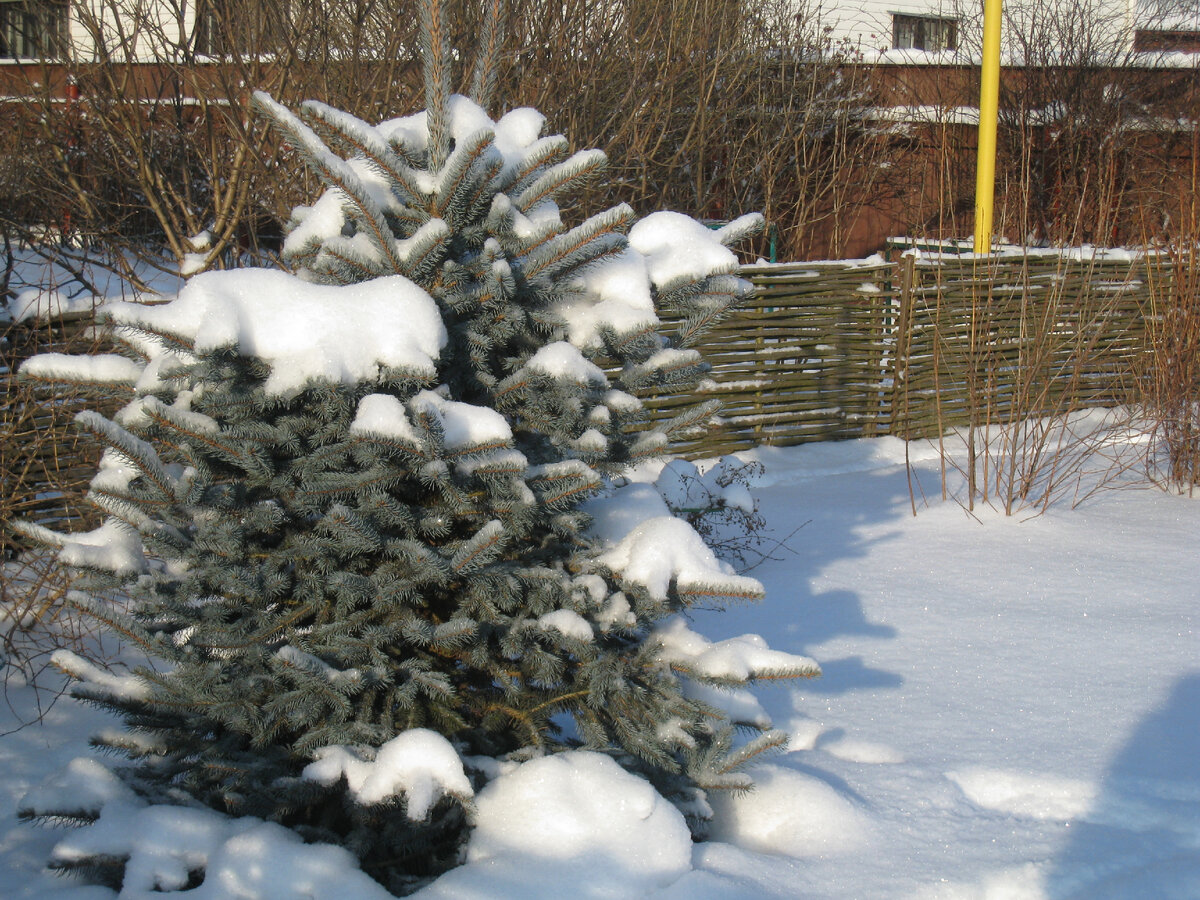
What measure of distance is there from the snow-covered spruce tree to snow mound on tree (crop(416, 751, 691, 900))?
3.5 inches

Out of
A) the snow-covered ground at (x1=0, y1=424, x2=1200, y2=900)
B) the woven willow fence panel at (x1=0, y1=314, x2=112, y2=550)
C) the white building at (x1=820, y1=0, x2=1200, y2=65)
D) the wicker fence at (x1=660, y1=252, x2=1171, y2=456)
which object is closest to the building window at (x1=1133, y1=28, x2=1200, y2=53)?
the white building at (x1=820, y1=0, x2=1200, y2=65)

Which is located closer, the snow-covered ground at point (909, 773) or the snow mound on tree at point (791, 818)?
the snow-covered ground at point (909, 773)

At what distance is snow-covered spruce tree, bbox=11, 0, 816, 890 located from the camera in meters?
2.07

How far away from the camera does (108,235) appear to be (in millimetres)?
5223

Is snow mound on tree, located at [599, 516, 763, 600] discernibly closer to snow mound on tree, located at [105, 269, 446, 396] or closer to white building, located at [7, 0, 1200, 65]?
snow mound on tree, located at [105, 269, 446, 396]

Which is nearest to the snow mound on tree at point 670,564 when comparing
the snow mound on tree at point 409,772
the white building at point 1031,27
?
the snow mound on tree at point 409,772

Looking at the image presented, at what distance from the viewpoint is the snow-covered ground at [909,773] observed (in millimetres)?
2109

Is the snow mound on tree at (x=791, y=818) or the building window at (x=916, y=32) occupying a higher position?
the building window at (x=916, y=32)

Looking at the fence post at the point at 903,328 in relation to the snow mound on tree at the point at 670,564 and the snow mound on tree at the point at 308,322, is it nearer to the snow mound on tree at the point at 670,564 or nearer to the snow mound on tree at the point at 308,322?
the snow mound on tree at the point at 670,564

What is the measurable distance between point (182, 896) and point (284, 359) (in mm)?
1094

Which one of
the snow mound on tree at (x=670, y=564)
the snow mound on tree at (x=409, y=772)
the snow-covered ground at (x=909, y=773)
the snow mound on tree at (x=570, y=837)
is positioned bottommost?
the snow-covered ground at (x=909, y=773)

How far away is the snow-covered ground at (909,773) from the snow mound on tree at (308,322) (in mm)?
942

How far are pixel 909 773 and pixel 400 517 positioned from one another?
1.54 meters

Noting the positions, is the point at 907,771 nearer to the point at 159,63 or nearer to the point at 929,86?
the point at 159,63
